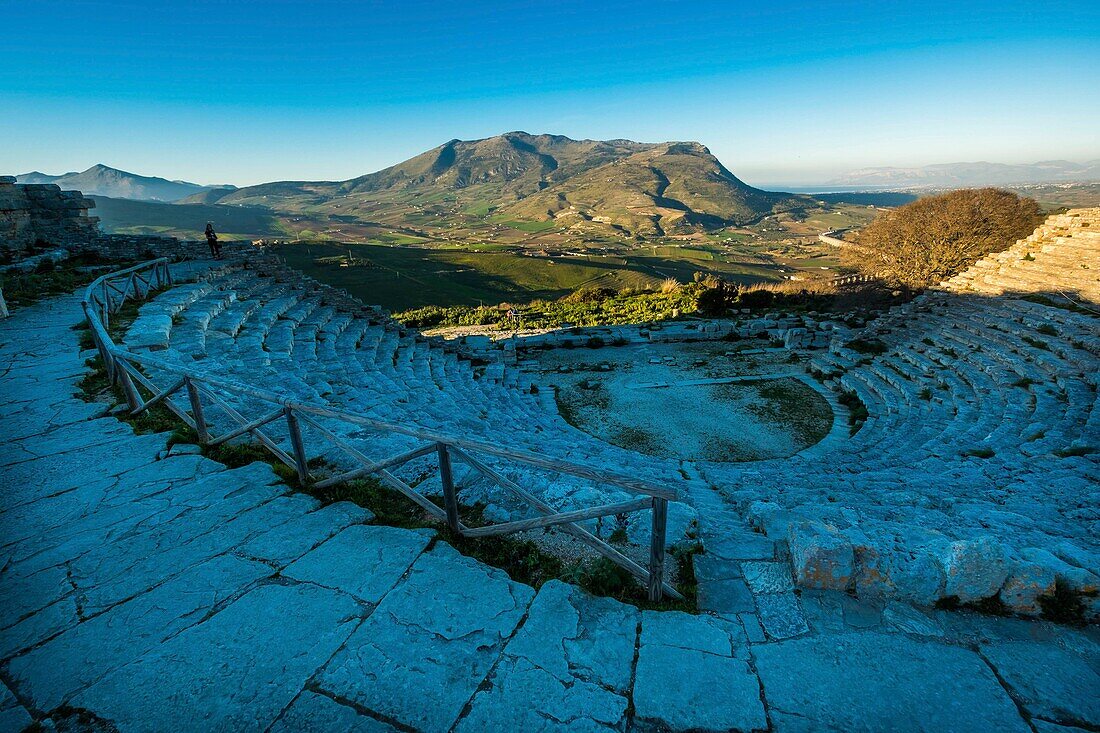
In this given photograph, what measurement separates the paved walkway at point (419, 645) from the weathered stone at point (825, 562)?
0.12 meters

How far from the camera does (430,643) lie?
3.12m

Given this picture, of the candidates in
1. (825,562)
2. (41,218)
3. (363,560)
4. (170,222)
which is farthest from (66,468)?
(170,222)

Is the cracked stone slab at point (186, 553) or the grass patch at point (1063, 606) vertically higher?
the cracked stone slab at point (186, 553)

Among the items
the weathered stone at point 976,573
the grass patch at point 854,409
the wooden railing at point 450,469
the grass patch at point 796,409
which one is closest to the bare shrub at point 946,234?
the grass patch at point 854,409

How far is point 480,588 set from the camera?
11.8 feet

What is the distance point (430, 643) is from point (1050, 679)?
14.1 feet

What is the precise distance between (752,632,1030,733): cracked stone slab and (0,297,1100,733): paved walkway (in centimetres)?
1

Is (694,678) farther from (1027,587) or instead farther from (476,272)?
(476,272)

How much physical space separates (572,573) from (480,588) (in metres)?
0.81

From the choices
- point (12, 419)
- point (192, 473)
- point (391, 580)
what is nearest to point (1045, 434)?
A: point (391, 580)

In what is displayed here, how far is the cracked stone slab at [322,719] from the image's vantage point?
2.57m

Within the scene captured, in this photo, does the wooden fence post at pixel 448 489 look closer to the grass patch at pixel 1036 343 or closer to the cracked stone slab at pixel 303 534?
the cracked stone slab at pixel 303 534

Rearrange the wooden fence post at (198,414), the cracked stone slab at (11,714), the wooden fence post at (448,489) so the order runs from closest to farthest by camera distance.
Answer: the cracked stone slab at (11,714) → the wooden fence post at (448,489) → the wooden fence post at (198,414)

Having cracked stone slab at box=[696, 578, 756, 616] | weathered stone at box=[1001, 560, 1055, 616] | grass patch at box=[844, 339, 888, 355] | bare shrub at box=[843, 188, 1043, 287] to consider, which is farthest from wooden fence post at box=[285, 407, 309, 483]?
bare shrub at box=[843, 188, 1043, 287]
